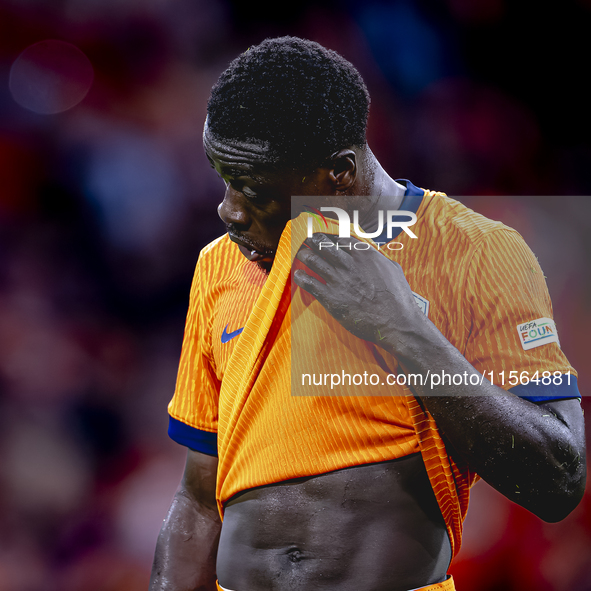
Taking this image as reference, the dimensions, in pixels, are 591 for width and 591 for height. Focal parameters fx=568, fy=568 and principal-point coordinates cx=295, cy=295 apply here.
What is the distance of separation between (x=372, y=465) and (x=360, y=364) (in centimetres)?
15

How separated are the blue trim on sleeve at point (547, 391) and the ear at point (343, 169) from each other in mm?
389

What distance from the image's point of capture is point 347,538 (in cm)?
82

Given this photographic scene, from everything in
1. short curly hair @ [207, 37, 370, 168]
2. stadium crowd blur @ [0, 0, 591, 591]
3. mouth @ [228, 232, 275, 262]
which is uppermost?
short curly hair @ [207, 37, 370, 168]

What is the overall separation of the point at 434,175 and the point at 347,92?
3.87 ft

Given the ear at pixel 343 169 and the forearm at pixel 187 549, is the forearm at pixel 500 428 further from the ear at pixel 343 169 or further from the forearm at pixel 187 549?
the forearm at pixel 187 549

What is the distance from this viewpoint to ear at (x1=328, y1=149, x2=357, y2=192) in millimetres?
871

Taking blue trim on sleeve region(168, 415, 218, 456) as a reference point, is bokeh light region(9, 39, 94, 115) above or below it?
above

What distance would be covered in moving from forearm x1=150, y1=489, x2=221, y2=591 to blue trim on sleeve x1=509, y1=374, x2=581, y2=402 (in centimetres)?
62

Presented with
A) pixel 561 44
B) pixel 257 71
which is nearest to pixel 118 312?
pixel 257 71

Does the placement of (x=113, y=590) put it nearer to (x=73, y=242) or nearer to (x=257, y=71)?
(x=73, y=242)

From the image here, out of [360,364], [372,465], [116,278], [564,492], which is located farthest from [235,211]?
[116,278]

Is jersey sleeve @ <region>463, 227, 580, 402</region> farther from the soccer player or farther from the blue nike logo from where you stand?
the blue nike logo

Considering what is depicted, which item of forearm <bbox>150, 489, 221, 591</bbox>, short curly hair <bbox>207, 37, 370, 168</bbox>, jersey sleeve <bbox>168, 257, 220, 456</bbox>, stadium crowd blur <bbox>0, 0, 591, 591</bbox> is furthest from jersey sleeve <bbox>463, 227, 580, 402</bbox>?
stadium crowd blur <bbox>0, 0, 591, 591</bbox>

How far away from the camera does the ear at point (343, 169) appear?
0.87 metres
